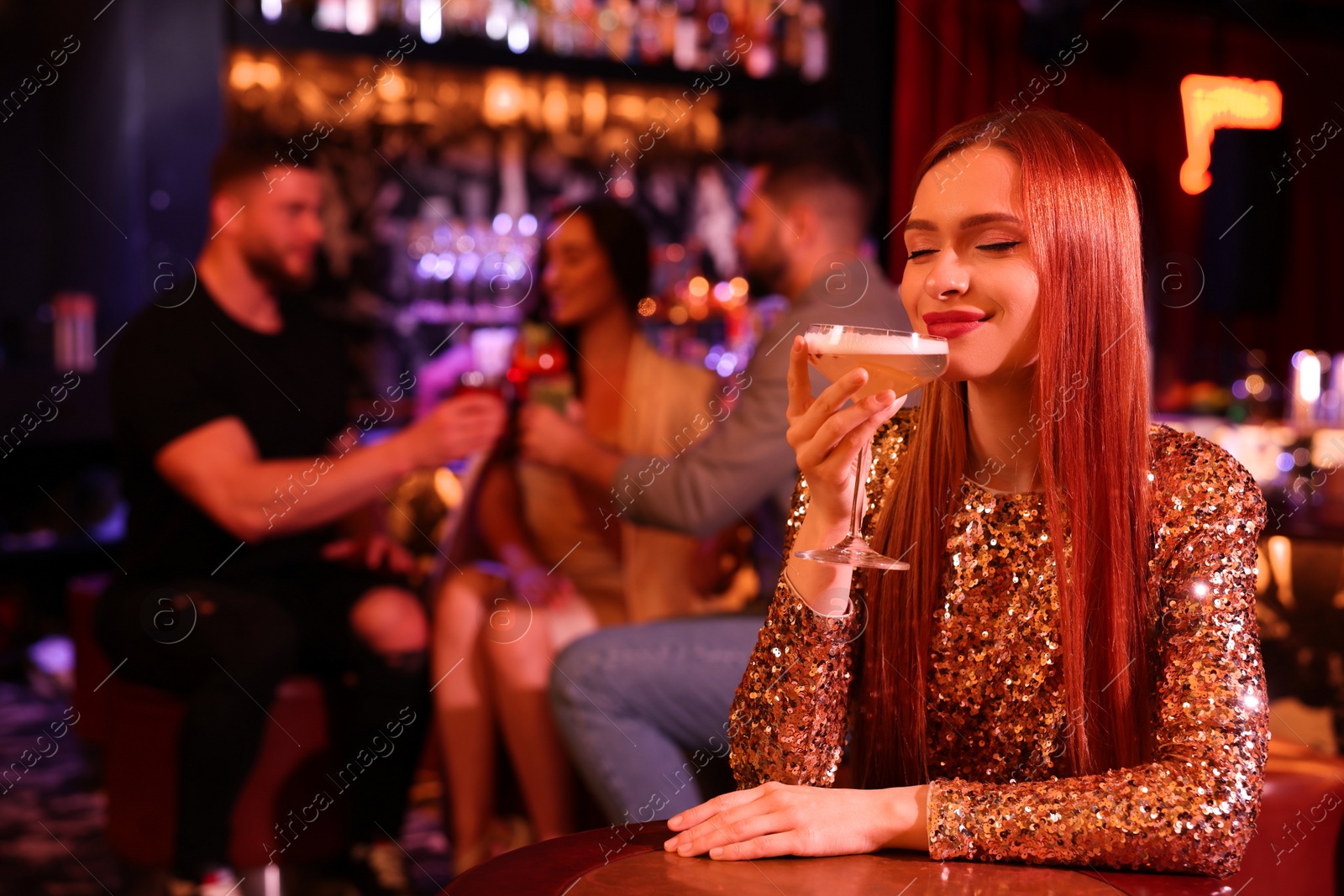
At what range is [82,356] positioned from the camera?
15.4 ft

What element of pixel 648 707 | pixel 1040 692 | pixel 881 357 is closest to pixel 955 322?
pixel 881 357

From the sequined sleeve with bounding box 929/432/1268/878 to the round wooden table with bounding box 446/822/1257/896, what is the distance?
Answer: 0.02m

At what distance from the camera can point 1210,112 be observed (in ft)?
22.1

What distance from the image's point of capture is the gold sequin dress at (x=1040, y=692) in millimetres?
1185

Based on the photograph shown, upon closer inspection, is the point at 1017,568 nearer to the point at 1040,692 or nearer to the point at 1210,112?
the point at 1040,692

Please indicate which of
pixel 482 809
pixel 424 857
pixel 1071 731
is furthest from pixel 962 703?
pixel 424 857

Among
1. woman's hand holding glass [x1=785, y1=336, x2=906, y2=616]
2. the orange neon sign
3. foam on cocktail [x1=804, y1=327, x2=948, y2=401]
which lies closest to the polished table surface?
woman's hand holding glass [x1=785, y1=336, x2=906, y2=616]

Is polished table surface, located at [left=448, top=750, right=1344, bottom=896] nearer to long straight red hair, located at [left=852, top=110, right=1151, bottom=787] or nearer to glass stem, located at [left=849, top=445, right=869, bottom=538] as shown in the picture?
long straight red hair, located at [left=852, top=110, right=1151, bottom=787]

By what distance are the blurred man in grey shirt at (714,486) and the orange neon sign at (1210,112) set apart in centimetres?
454

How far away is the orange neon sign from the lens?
22.1 feet

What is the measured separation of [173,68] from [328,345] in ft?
6.25

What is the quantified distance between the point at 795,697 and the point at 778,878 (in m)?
0.33

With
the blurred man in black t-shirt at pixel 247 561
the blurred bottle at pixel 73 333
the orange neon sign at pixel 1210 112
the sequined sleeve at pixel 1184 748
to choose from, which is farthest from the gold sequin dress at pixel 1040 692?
the orange neon sign at pixel 1210 112

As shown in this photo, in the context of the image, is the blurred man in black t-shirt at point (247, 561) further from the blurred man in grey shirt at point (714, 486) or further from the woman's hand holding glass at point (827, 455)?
the woman's hand holding glass at point (827, 455)
